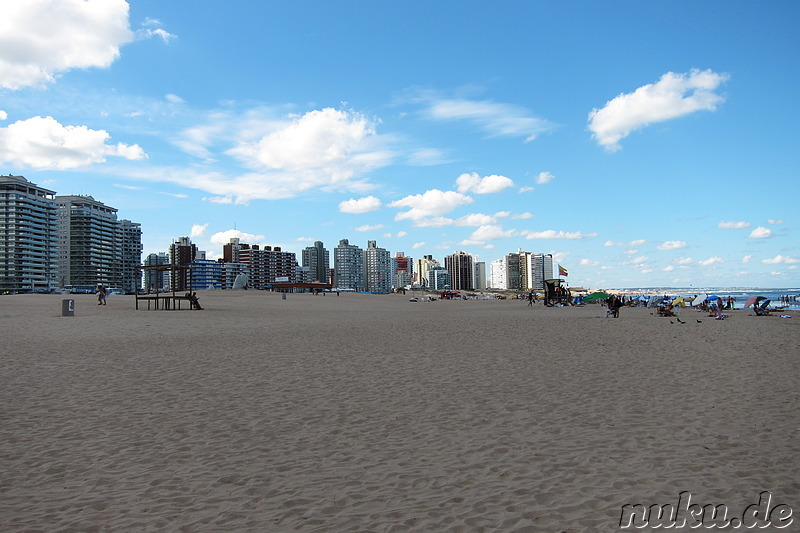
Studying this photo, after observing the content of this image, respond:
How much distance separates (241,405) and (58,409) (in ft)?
8.41

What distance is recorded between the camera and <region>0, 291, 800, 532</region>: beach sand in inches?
165

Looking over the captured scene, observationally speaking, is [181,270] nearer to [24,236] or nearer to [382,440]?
[24,236]

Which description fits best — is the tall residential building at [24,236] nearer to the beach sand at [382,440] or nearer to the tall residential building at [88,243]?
the tall residential building at [88,243]

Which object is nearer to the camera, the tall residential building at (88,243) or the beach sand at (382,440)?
the beach sand at (382,440)

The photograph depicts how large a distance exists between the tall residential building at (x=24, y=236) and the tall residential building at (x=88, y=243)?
11.8 meters

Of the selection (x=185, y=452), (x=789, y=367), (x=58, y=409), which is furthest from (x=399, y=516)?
(x=789, y=367)

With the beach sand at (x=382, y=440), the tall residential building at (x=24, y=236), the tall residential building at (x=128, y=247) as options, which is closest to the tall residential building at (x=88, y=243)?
the tall residential building at (x=128, y=247)

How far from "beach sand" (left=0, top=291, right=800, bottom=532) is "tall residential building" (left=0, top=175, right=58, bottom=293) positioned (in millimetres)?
125797

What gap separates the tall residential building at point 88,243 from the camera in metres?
136

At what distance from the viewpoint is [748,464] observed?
522cm

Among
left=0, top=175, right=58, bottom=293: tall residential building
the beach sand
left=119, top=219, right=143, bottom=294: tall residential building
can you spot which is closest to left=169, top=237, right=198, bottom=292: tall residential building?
left=119, top=219, right=143, bottom=294: tall residential building

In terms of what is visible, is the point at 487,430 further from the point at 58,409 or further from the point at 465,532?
the point at 58,409

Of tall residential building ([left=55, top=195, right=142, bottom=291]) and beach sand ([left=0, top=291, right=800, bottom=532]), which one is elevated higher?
tall residential building ([left=55, top=195, right=142, bottom=291])

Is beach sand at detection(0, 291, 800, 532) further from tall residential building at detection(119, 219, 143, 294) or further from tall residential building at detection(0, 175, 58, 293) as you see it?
tall residential building at detection(119, 219, 143, 294)
